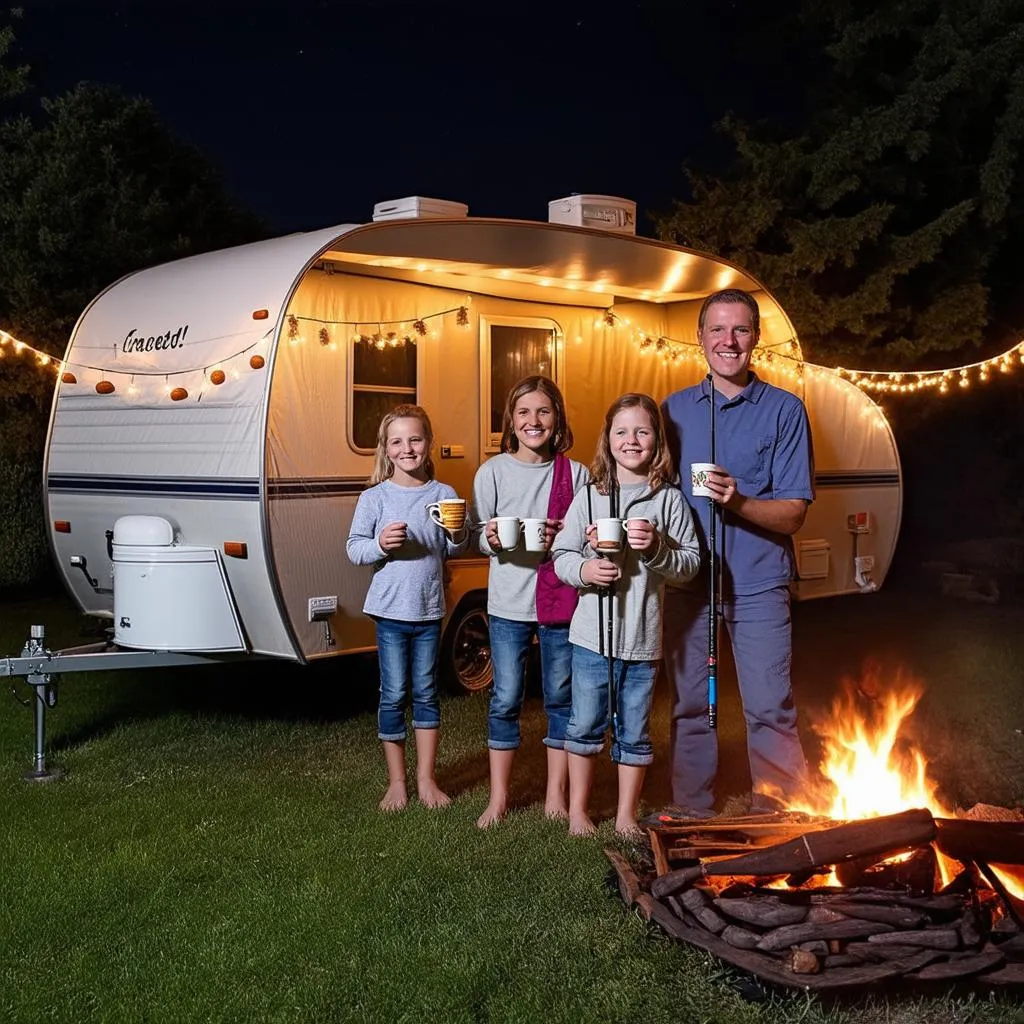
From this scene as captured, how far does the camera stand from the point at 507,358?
26.2 ft

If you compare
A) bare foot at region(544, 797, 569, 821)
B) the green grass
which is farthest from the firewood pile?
bare foot at region(544, 797, 569, 821)

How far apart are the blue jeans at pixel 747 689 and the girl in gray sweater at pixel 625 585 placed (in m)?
0.12

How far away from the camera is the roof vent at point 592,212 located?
287 inches

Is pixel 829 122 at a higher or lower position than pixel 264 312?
higher

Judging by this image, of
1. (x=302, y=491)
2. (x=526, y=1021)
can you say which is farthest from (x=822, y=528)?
(x=526, y=1021)

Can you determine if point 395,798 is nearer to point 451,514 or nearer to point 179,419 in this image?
point 451,514

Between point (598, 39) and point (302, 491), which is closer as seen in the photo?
point (302, 491)

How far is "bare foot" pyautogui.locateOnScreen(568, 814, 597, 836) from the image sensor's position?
4918 millimetres

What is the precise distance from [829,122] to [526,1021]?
41.7 feet

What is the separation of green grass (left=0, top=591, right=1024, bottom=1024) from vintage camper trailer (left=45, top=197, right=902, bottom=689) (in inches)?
29.1

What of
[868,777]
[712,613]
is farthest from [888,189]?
[712,613]

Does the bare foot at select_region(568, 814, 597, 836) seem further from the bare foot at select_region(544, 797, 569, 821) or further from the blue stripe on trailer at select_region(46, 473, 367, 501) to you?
the blue stripe on trailer at select_region(46, 473, 367, 501)

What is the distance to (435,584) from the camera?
5.36m

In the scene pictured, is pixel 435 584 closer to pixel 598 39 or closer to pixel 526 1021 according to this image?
pixel 526 1021
